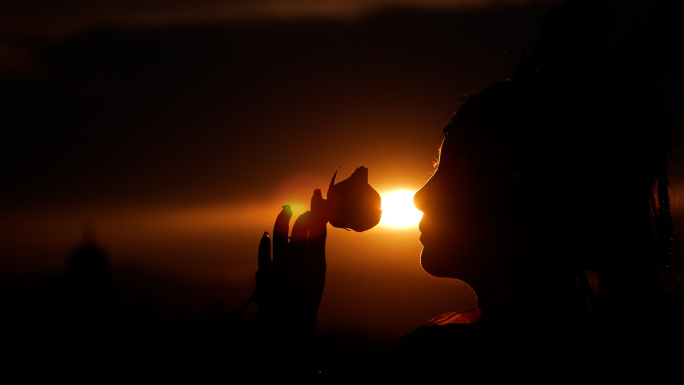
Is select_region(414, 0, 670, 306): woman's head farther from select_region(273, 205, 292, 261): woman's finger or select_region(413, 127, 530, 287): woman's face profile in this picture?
select_region(273, 205, 292, 261): woman's finger

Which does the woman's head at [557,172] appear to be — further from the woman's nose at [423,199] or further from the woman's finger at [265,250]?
the woman's finger at [265,250]

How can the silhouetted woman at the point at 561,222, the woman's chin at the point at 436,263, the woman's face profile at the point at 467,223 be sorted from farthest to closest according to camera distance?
the woman's chin at the point at 436,263 → the woman's face profile at the point at 467,223 → the silhouetted woman at the point at 561,222

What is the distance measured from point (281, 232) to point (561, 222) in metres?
1.06

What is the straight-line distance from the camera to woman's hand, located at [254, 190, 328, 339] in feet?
6.01

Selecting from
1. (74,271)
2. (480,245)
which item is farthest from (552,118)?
(74,271)

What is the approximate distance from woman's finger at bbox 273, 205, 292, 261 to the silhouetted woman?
11 millimetres

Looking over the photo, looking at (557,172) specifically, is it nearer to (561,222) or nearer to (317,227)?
(561,222)

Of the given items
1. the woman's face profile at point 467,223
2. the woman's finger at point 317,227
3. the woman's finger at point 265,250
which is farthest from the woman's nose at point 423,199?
the woman's finger at point 265,250

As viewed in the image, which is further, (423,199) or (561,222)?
(423,199)

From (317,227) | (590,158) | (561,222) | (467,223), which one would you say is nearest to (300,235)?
(317,227)

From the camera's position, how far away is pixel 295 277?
184cm

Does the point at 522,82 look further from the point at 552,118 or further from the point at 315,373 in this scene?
the point at 315,373

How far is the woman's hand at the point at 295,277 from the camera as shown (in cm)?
183

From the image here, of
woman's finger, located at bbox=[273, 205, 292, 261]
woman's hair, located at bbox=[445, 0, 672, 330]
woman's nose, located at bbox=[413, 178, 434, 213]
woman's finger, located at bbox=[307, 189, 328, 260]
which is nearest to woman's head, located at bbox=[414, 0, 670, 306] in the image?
woman's hair, located at bbox=[445, 0, 672, 330]
